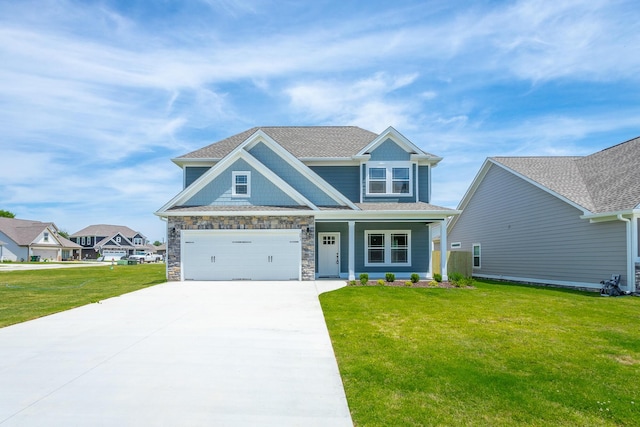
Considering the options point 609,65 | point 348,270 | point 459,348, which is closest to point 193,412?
point 459,348

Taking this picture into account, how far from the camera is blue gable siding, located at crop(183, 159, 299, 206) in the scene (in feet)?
55.6

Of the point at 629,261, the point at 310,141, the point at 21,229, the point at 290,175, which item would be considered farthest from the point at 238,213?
the point at 21,229

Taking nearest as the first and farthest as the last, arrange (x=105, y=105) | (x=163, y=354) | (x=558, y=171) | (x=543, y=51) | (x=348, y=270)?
(x=163, y=354) → (x=543, y=51) → (x=105, y=105) → (x=348, y=270) → (x=558, y=171)

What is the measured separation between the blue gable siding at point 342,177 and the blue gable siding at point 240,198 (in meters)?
2.72

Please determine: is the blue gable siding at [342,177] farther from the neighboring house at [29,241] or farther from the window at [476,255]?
the neighboring house at [29,241]

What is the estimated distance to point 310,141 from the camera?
67.3ft

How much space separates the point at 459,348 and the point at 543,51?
1169cm

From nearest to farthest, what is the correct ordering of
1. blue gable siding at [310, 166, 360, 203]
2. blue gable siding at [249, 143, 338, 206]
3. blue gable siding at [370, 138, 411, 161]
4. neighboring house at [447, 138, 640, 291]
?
neighboring house at [447, 138, 640, 291], blue gable siding at [249, 143, 338, 206], blue gable siding at [370, 138, 411, 161], blue gable siding at [310, 166, 360, 203]

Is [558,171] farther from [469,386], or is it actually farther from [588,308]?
[469,386]

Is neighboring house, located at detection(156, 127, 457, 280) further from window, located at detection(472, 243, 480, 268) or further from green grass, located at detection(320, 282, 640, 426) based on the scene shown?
green grass, located at detection(320, 282, 640, 426)

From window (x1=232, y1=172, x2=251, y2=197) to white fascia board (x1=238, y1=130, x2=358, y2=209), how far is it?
1.28 meters

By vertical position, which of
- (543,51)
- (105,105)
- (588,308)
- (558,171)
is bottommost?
(588,308)

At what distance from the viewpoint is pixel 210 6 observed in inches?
434

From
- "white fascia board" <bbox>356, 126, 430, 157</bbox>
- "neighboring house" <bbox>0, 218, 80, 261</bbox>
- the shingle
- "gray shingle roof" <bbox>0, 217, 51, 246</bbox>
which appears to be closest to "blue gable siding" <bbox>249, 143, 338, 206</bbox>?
the shingle
